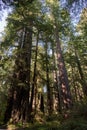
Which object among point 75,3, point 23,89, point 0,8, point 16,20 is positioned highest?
point 16,20

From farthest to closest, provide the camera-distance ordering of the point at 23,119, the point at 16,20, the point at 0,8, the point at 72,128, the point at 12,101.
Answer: the point at 16,20 < the point at 12,101 < the point at 23,119 < the point at 0,8 < the point at 72,128

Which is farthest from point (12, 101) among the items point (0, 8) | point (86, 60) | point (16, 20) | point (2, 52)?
point (86, 60)

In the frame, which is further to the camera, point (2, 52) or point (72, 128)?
point (2, 52)

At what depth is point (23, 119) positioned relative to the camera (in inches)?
556

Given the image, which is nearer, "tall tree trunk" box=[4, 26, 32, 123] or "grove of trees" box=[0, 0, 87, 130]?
"grove of trees" box=[0, 0, 87, 130]

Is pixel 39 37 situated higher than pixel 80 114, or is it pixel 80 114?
pixel 39 37

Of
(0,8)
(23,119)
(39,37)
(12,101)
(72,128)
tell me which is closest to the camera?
(72,128)

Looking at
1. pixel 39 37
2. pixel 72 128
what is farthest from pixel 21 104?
pixel 39 37

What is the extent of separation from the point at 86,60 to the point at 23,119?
16126 mm

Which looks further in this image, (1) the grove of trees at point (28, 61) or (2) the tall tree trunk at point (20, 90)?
(2) the tall tree trunk at point (20, 90)

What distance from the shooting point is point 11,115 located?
1415 cm

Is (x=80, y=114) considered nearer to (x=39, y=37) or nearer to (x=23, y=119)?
(x=23, y=119)

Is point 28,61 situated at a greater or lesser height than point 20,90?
greater

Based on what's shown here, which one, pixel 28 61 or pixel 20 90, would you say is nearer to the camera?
pixel 20 90
